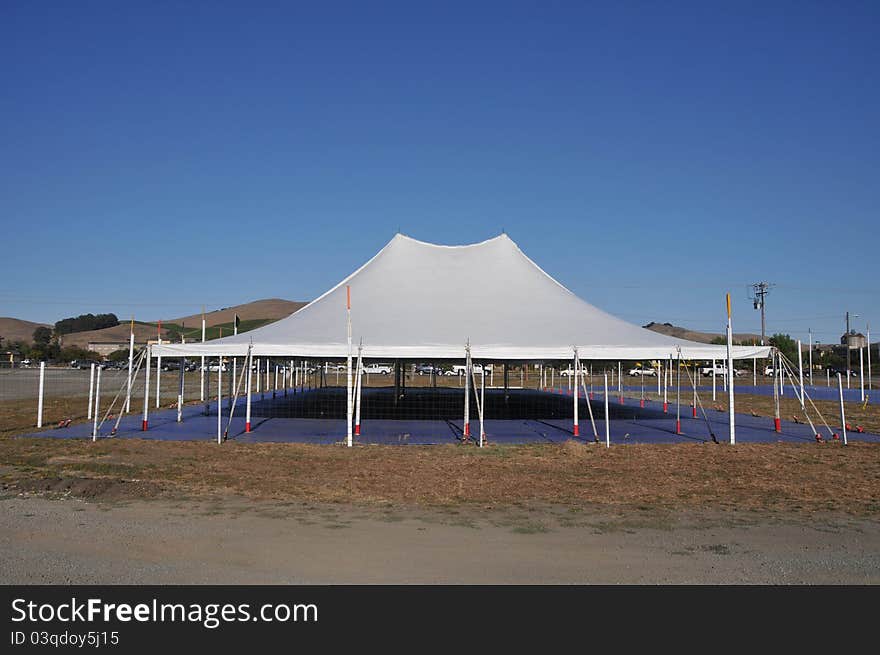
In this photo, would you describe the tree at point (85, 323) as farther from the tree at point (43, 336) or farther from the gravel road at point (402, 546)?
the gravel road at point (402, 546)

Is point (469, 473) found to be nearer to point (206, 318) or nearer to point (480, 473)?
point (480, 473)

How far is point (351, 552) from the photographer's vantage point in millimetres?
5020

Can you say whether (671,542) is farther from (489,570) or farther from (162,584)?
(162,584)

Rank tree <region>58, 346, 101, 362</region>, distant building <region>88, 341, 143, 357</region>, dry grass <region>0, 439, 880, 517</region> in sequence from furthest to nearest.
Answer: distant building <region>88, 341, 143, 357</region>
tree <region>58, 346, 101, 362</region>
dry grass <region>0, 439, 880, 517</region>

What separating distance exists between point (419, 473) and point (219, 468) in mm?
2391

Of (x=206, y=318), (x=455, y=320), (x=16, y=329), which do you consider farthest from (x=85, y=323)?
(x=455, y=320)

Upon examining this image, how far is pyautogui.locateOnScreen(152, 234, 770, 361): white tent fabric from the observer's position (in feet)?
41.2

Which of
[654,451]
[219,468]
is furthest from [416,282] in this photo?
[219,468]

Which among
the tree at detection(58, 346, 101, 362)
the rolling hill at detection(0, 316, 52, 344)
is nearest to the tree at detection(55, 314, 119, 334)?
the rolling hill at detection(0, 316, 52, 344)

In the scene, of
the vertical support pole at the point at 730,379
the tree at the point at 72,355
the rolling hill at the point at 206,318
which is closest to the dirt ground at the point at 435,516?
the vertical support pole at the point at 730,379

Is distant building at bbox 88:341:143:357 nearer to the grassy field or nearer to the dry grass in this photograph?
the grassy field

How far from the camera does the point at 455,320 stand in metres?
14.5

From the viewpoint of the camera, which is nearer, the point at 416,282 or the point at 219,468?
the point at 219,468

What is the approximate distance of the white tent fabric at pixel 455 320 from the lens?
12.5 m
